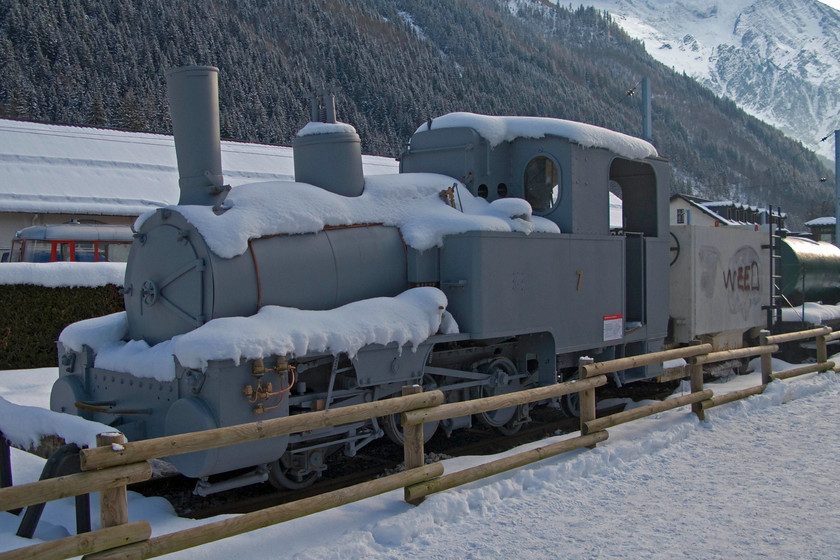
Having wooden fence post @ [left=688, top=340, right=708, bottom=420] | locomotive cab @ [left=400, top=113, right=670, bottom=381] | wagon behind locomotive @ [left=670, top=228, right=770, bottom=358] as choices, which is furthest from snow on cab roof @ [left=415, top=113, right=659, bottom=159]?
wagon behind locomotive @ [left=670, top=228, right=770, bottom=358]

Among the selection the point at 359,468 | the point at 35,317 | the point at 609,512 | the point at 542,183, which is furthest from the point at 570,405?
the point at 35,317

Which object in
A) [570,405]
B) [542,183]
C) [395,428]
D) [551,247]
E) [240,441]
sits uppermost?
[542,183]

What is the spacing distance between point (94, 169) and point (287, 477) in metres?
18.4

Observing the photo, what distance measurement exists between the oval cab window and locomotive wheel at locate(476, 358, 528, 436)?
5.69 feet

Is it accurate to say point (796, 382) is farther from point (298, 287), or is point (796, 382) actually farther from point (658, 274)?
point (298, 287)

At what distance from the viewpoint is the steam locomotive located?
17.4ft

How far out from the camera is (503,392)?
7.37 meters

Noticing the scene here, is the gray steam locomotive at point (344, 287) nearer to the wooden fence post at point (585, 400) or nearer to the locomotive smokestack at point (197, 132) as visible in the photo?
the locomotive smokestack at point (197, 132)

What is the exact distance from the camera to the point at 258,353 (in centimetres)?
504

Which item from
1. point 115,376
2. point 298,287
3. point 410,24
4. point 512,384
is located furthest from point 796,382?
point 410,24

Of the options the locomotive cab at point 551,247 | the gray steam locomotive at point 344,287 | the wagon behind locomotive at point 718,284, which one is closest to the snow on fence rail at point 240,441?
the gray steam locomotive at point 344,287

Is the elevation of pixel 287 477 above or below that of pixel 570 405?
below

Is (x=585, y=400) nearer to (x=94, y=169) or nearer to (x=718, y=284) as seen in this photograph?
(x=718, y=284)

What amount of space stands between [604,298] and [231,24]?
72.1 metres
